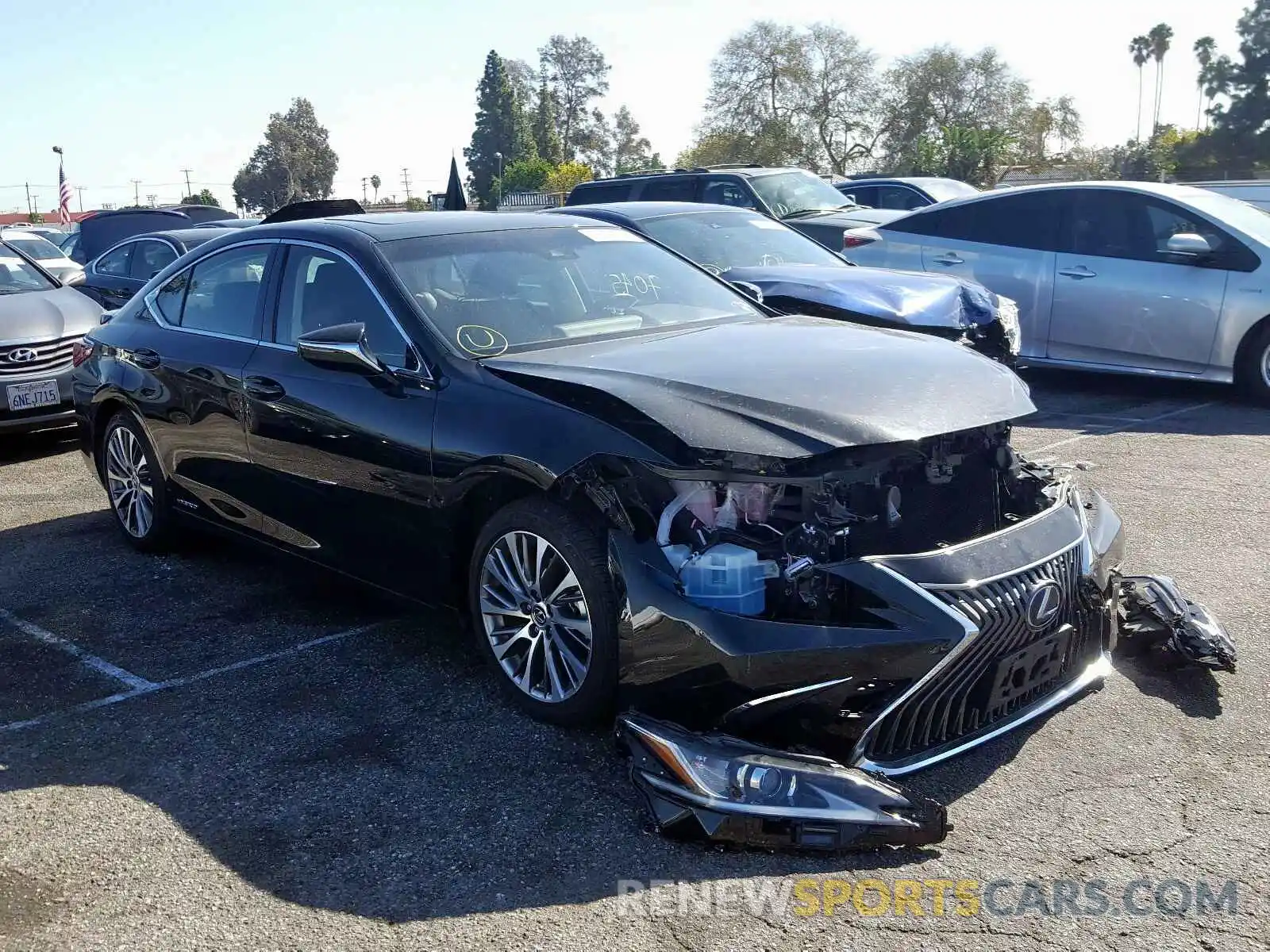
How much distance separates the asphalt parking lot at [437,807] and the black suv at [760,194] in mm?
8376

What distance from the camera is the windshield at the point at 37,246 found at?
1622cm

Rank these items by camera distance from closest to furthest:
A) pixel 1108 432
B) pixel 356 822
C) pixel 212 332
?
pixel 356 822 → pixel 212 332 → pixel 1108 432

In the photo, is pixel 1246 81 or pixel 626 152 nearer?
pixel 1246 81

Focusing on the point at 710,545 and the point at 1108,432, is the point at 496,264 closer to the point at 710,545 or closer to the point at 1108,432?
the point at 710,545

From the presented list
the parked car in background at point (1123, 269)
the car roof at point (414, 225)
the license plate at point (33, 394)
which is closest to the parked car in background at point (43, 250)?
the license plate at point (33, 394)

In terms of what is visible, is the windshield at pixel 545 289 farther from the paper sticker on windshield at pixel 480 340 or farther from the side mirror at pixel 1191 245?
the side mirror at pixel 1191 245

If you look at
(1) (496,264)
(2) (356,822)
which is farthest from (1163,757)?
(1) (496,264)

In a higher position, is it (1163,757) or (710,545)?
(710,545)

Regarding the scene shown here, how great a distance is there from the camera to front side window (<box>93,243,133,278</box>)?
1234cm

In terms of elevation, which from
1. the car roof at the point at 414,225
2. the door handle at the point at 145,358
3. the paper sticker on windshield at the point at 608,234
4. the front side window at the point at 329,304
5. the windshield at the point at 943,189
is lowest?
the door handle at the point at 145,358

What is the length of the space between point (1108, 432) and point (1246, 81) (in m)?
60.4

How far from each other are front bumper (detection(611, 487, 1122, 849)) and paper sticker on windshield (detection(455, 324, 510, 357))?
1.09 meters

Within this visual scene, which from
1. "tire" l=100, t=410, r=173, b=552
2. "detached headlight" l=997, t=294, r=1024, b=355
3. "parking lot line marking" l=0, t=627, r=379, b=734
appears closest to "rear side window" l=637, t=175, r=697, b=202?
"detached headlight" l=997, t=294, r=1024, b=355

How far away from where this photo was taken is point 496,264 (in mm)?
4898
